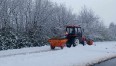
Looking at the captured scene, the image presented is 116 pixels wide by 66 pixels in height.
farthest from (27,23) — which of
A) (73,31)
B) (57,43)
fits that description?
(57,43)

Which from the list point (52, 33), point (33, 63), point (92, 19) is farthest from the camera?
point (92, 19)

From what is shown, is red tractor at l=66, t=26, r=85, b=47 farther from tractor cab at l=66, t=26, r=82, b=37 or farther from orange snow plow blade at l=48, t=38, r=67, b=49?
orange snow plow blade at l=48, t=38, r=67, b=49

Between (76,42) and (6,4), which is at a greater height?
(6,4)

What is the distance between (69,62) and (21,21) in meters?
31.0

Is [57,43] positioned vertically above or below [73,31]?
below

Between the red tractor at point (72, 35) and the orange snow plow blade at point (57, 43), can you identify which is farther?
the red tractor at point (72, 35)

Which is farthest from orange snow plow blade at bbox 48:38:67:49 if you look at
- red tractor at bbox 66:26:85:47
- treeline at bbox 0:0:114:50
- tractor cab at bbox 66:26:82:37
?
treeline at bbox 0:0:114:50

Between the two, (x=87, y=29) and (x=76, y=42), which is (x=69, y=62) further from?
(x=87, y=29)

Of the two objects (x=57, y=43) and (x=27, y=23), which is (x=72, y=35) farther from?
(x=27, y=23)

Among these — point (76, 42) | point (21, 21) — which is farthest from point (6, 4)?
point (76, 42)

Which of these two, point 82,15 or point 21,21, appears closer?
point 21,21

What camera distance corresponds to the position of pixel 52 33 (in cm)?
4728

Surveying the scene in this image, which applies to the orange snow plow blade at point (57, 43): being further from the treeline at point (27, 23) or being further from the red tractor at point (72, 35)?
the treeline at point (27, 23)

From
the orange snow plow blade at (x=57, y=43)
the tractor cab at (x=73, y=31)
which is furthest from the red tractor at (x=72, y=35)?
the orange snow plow blade at (x=57, y=43)
